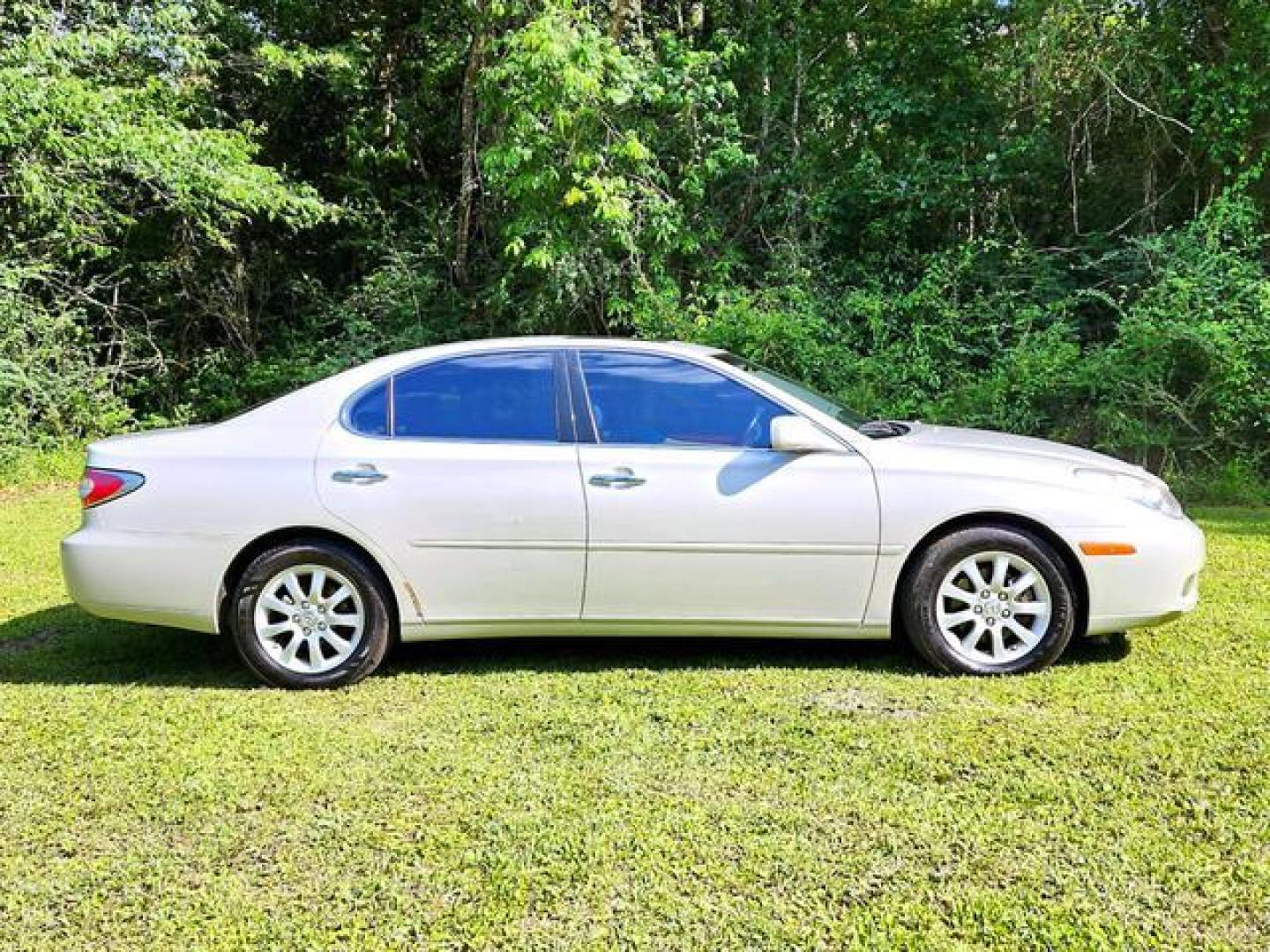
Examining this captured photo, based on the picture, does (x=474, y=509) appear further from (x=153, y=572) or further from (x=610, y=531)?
(x=153, y=572)

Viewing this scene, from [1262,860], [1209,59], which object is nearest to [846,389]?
[1209,59]

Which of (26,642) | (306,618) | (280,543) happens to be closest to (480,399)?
(280,543)

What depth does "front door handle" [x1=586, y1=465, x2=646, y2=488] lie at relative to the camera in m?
4.16

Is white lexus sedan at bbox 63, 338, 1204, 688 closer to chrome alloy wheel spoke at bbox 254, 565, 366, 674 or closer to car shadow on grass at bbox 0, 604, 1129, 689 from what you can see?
chrome alloy wheel spoke at bbox 254, 565, 366, 674

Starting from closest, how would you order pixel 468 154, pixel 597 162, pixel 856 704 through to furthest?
pixel 856 704 < pixel 597 162 < pixel 468 154

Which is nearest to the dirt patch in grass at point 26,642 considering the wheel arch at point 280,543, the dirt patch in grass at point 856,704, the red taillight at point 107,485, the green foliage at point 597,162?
the red taillight at point 107,485

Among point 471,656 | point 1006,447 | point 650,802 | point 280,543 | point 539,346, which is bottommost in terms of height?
point 471,656

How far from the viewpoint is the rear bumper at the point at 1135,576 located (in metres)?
4.08

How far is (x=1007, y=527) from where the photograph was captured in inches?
164

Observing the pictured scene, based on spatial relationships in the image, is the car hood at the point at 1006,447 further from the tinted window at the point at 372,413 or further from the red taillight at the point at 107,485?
the red taillight at the point at 107,485

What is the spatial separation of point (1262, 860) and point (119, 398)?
12152 mm

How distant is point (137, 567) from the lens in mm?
4242

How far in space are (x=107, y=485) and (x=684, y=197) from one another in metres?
7.84

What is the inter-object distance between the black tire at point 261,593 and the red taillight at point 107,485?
2.03 ft
